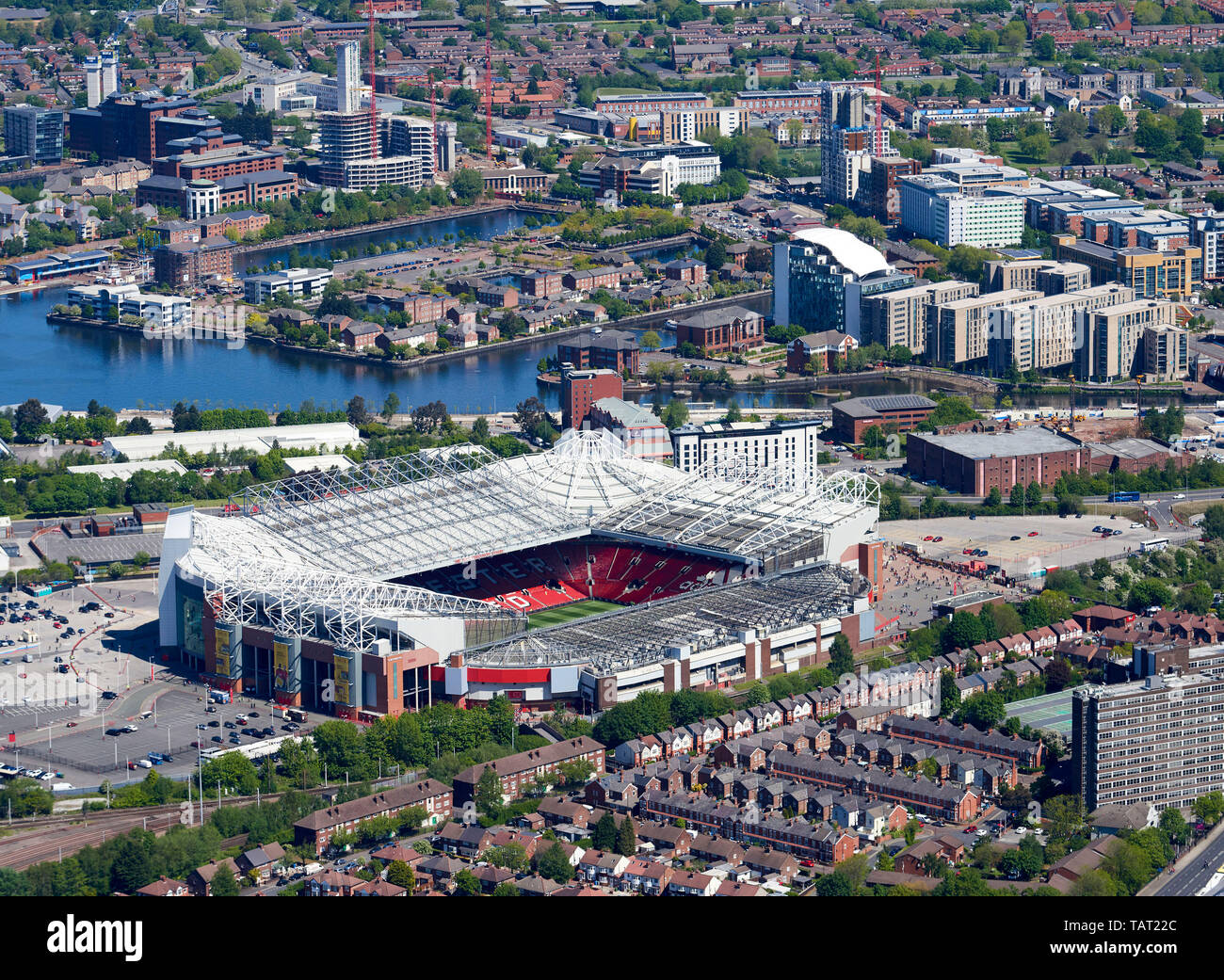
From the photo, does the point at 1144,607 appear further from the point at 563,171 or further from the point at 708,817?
the point at 563,171

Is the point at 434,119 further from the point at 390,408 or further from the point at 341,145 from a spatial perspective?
the point at 390,408

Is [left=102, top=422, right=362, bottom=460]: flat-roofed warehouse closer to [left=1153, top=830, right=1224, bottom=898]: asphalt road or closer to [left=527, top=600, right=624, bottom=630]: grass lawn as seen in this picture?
[left=527, top=600, right=624, bottom=630]: grass lawn

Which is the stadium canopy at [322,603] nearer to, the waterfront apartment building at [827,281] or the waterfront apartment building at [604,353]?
the waterfront apartment building at [604,353]

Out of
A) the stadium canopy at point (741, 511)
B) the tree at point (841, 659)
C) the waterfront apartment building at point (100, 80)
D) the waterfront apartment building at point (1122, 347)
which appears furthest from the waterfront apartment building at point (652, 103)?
the tree at point (841, 659)

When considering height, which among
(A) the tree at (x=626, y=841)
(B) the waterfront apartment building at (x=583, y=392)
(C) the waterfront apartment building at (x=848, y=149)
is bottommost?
(A) the tree at (x=626, y=841)

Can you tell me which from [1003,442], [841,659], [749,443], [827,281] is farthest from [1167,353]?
[841,659]

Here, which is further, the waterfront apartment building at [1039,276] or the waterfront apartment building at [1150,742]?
the waterfront apartment building at [1039,276]
